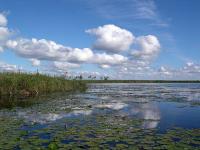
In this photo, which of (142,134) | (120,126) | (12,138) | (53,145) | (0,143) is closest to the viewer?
(53,145)

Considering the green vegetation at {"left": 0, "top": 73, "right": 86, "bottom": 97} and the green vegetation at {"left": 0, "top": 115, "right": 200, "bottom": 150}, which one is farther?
the green vegetation at {"left": 0, "top": 73, "right": 86, "bottom": 97}

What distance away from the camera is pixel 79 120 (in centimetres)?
1423

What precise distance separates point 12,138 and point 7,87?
64.3 feet

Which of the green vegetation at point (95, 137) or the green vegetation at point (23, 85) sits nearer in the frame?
the green vegetation at point (95, 137)

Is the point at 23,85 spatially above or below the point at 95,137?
above

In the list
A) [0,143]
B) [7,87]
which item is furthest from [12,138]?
[7,87]

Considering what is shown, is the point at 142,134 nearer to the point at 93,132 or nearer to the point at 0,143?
the point at 93,132

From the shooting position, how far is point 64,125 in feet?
41.8

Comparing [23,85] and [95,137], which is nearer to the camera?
[95,137]

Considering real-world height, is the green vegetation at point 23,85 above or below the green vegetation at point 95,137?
above

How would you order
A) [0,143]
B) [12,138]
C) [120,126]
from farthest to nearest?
1. [120,126]
2. [12,138]
3. [0,143]

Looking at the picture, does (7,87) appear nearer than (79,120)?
No

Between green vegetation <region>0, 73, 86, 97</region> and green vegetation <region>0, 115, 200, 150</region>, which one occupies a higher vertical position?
green vegetation <region>0, 73, 86, 97</region>

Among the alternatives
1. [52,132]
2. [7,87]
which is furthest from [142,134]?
[7,87]
